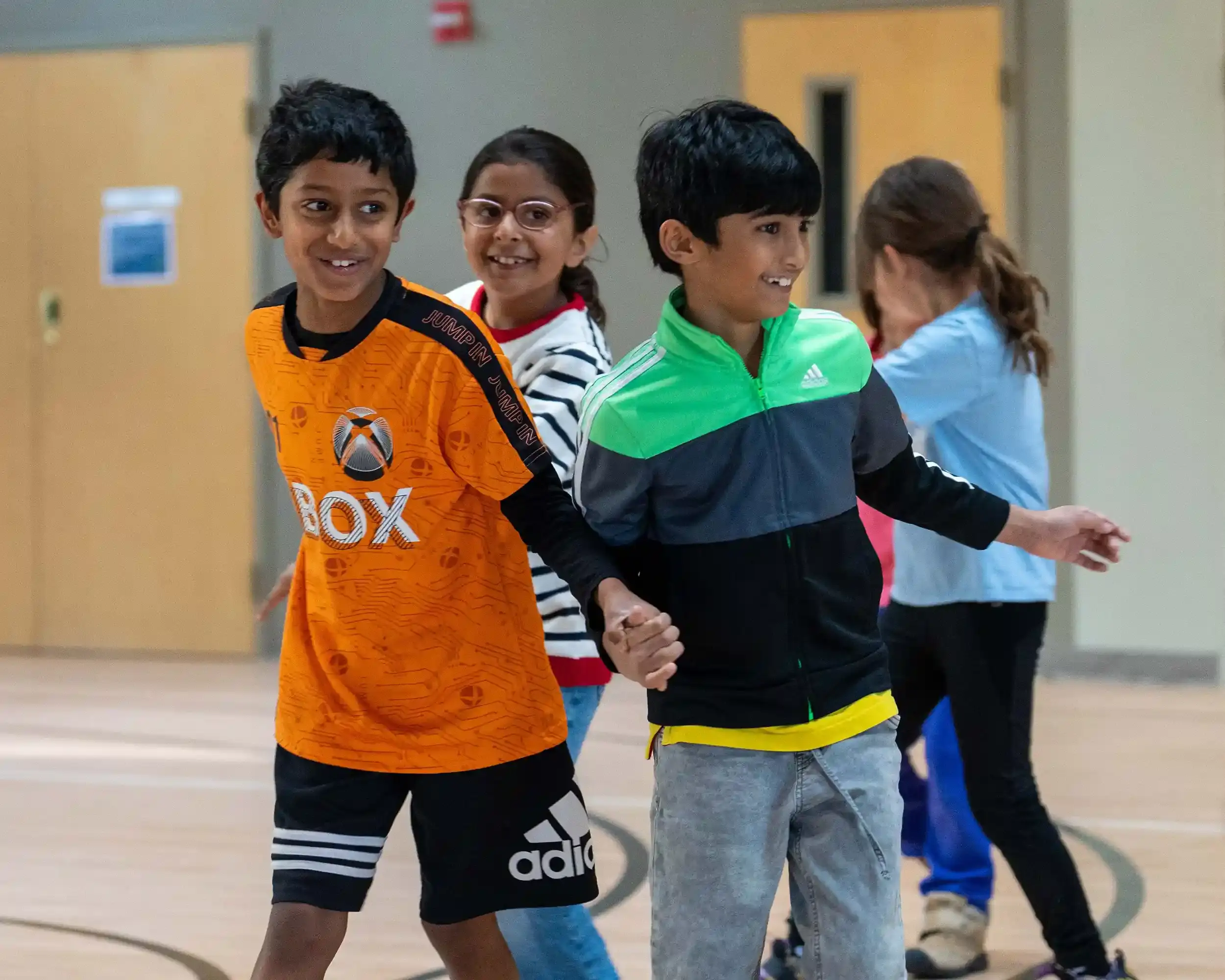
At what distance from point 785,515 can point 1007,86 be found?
444 centimetres

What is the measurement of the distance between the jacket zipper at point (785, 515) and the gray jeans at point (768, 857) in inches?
2.9

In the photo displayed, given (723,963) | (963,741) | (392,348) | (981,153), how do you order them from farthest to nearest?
(981,153)
(963,741)
(392,348)
(723,963)

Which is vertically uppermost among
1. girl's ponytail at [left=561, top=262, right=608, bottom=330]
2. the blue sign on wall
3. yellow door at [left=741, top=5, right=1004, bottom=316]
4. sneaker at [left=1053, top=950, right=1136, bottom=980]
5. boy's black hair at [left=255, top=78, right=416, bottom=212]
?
yellow door at [left=741, top=5, right=1004, bottom=316]

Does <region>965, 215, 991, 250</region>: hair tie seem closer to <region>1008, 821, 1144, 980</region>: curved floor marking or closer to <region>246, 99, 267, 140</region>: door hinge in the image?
<region>1008, 821, 1144, 980</region>: curved floor marking

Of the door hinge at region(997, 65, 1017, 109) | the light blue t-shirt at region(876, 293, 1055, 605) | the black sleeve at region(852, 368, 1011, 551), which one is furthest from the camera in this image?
the door hinge at region(997, 65, 1017, 109)

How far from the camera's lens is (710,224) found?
171 cm

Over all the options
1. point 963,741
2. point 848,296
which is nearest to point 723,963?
point 963,741

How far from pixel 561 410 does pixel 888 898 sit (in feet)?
2.40

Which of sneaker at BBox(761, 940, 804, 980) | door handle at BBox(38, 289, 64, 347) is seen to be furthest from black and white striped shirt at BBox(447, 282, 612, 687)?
door handle at BBox(38, 289, 64, 347)

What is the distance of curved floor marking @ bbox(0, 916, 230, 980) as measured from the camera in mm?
2805

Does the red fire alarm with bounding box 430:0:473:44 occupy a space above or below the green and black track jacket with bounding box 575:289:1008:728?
above

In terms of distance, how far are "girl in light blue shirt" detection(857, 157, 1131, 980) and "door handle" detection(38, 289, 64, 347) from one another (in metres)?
4.69

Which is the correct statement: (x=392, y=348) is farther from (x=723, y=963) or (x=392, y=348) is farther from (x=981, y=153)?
(x=981, y=153)

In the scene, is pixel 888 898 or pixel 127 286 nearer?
pixel 888 898
